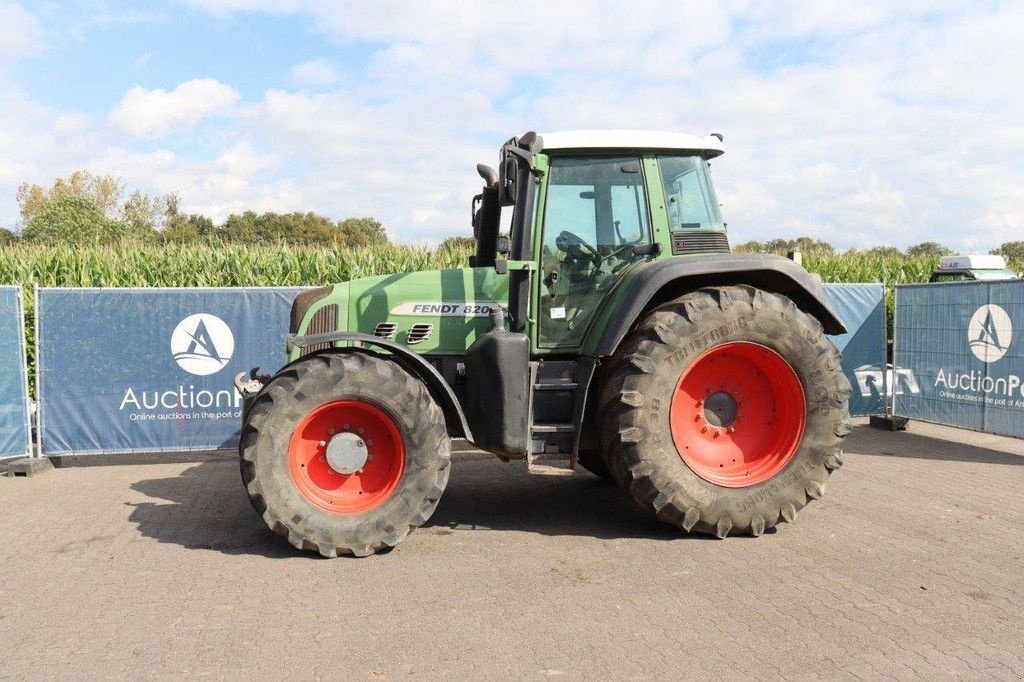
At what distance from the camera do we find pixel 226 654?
13.6 ft

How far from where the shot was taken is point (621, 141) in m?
6.20

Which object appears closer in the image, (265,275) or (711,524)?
(711,524)

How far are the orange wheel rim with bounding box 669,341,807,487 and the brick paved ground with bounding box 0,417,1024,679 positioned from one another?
566 millimetres

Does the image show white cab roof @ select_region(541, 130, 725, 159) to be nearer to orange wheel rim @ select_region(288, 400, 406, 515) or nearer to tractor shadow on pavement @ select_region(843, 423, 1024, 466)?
orange wheel rim @ select_region(288, 400, 406, 515)

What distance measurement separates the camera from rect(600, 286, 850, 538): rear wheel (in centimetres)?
586

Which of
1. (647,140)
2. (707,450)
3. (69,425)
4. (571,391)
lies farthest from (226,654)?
(69,425)

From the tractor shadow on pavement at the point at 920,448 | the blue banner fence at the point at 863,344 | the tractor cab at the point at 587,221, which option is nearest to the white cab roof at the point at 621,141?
the tractor cab at the point at 587,221

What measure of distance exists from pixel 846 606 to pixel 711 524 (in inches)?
53.8

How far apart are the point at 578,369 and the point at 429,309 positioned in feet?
3.95

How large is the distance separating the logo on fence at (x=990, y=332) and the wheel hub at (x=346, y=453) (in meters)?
7.68

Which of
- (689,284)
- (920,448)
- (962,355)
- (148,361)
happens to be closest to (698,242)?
(689,284)

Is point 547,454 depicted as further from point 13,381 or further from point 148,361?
point 13,381

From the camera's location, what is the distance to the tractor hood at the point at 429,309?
251 inches

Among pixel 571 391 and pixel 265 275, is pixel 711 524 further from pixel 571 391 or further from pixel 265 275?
pixel 265 275
